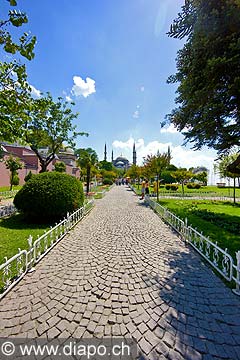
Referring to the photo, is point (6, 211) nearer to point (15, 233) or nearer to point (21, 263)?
point (15, 233)

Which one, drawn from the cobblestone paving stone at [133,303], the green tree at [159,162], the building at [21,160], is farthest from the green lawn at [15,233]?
the building at [21,160]

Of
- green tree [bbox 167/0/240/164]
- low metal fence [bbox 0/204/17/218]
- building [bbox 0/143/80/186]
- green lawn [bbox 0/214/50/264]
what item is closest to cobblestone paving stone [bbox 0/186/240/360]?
green lawn [bbox 0/214/50/264]

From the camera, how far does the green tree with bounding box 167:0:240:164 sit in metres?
5.12

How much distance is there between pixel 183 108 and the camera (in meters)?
7.97

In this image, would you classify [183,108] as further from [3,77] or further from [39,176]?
[39,176]

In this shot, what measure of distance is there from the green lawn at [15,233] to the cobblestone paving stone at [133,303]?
1173mm

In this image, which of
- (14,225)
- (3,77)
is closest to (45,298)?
(3,77)

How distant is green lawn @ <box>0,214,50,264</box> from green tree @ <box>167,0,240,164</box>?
7.33m

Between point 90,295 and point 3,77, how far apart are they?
4.79m

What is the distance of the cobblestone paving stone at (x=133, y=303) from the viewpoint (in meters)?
2.51

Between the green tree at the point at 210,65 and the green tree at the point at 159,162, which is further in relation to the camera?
the green tree at the point at 159,162

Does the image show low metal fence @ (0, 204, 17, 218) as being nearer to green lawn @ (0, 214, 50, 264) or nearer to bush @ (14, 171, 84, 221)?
green lawn @ (0, 214, 50, 264)

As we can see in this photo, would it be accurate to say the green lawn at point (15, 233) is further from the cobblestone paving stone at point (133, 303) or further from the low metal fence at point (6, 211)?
the cobblestone paving stone at point (133, 303)

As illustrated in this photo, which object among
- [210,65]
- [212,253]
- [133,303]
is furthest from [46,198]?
[210,65]
